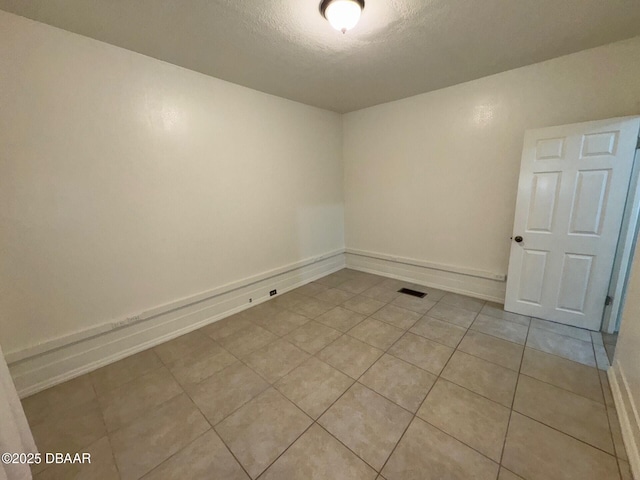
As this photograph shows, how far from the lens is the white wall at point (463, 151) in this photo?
2.28 meters

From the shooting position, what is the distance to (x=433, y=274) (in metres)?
3.54

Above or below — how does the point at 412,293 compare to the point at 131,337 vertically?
below

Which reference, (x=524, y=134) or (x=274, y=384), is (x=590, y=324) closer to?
(x=524, y=134)

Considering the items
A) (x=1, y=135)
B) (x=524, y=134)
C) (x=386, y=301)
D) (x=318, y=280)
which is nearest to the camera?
(x=1, y=135)

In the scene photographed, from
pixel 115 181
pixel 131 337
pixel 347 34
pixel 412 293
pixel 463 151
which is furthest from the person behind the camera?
pixel 412 293

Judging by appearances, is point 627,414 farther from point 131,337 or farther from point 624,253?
point 131,337

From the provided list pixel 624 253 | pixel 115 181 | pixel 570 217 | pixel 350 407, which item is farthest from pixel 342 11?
pixel 624 253

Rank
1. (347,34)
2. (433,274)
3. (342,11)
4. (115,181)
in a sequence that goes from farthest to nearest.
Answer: (433,274) → (115,181) → (347,34) → (342,11)

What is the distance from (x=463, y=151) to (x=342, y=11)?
2237 millimetres

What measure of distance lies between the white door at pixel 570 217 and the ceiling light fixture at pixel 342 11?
6.92 feet

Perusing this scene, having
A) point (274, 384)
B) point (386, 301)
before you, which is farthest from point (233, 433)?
point (386, 301)

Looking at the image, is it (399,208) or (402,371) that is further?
(399,208)

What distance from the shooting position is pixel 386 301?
10.3 ft

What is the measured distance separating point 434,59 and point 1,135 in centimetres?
345
